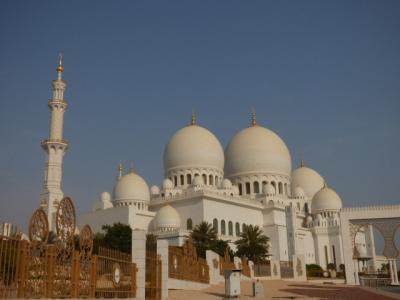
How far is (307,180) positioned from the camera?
5594 centimetres

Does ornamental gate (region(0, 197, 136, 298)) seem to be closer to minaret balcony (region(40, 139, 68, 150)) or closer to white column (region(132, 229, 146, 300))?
white column (region(132, 229, 146, 300))

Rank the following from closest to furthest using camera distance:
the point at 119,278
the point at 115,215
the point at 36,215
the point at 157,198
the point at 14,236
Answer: the point at 14,236 < the point at 36,215 < the point at 119,278 < the point at 115,215 < the point at 157,198

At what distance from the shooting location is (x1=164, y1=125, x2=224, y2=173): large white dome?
47438 millimetres

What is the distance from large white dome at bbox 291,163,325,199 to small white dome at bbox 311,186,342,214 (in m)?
4.55

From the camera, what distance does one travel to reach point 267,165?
161 ft

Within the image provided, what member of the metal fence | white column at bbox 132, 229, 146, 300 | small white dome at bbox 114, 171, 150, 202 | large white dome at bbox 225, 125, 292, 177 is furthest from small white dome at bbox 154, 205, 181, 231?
white column at bbox 132, 229, 146, 300

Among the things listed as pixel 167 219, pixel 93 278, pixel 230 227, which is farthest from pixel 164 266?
pixel 230 227

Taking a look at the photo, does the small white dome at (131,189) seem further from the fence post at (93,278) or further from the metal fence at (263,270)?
the fence post at (93,278)

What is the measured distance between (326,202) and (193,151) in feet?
45.3

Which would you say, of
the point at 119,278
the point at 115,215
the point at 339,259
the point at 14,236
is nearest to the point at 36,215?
the point at 14,236

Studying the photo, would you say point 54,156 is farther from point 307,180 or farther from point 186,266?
point 307,180

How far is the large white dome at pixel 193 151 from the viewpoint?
4744cm

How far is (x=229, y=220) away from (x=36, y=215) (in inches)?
1304

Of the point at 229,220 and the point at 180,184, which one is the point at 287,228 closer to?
the point at 229,220
